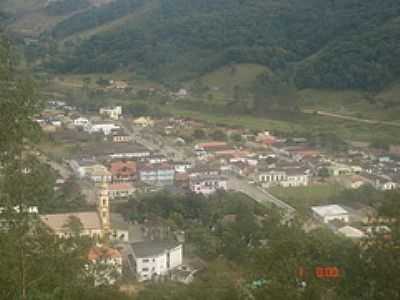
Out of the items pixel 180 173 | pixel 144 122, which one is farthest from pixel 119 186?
pixel 144 122

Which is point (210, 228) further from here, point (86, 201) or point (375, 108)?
point (375, 108)

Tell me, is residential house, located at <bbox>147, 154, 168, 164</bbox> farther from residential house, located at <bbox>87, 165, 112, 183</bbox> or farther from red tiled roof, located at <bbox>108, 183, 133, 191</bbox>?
red tiled roof, located at <bbox>108, 183, 133, 191</bbox>

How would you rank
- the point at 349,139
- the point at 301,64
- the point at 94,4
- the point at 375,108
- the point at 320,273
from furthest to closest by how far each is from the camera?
the point at 94,4 < the point at 301,64 < the point at 375,108 < the point at 349,139 < the point at 320,273

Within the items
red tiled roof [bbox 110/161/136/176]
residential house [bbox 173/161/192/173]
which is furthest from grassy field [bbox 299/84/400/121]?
red tiled roof [bbox 110/161/136/176]

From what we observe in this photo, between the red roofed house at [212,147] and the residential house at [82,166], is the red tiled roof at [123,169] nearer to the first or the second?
the residential house at [82,166]

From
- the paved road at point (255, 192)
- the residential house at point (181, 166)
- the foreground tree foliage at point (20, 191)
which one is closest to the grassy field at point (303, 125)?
the residential house at point (181, 166)

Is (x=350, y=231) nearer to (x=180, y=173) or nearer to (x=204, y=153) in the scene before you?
(x=180, y=173)

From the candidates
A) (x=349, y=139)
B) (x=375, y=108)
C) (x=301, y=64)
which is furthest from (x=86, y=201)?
(x=301, y=64)
